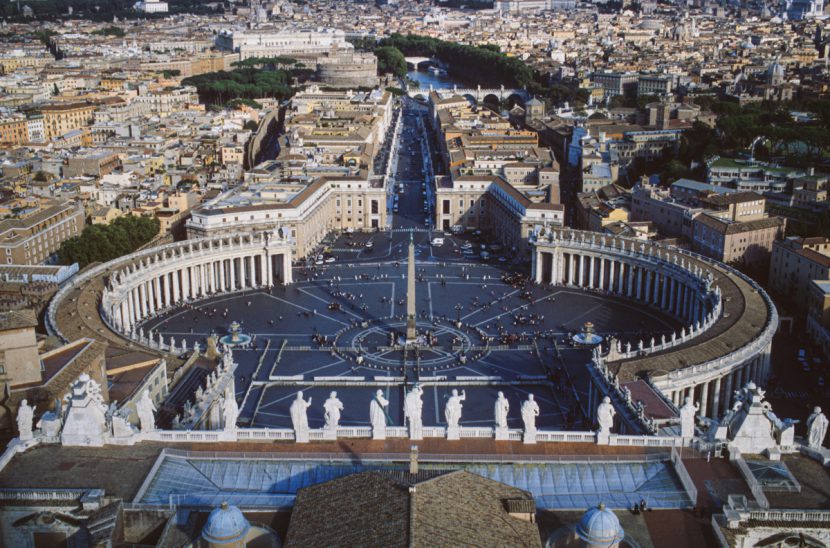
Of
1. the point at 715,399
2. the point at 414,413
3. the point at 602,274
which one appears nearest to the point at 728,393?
the point at 715,399

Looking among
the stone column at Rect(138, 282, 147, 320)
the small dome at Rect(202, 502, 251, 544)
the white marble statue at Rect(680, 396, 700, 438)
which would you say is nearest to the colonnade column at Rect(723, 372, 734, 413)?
the white marble statue at Rect(680, 396, 700, 438)

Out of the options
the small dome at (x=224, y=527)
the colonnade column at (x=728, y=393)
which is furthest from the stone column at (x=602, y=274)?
the small dome at (x=224, y=527)

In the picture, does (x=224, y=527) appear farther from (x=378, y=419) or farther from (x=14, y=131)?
(x=14, y=131)

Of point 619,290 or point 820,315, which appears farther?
point 619,290

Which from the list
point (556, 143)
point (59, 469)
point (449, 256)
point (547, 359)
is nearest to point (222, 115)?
point (556, 143)

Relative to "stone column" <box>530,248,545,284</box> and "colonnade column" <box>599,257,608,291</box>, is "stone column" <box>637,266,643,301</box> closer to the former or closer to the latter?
"colonnade column" <box>599,257,608,291</box>

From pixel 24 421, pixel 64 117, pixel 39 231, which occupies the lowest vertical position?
pixel 39 231

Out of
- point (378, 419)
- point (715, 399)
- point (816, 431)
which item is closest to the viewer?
point (816, 431)

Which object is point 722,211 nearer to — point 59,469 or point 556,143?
point 556,143
